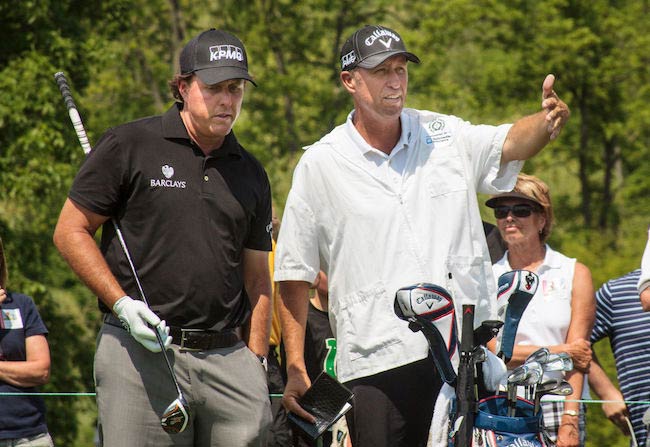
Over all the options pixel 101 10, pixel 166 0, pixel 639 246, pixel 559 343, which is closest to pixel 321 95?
pixel 166 0

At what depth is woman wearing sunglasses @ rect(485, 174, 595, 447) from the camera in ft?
20.4

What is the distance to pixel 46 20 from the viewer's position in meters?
16.0

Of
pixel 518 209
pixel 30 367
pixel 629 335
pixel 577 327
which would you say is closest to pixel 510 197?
pixel 518 209

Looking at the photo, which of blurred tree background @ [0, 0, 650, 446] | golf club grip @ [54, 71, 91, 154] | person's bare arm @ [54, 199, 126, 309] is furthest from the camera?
blurred tree background @ [0, 0, 650, 446]

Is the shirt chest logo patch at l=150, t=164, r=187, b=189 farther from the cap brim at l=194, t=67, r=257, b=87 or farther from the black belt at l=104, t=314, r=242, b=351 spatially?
the black belt at l=104, t=314, r=242, b=351

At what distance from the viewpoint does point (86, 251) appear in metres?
4.45

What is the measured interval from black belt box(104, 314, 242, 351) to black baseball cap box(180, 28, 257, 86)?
39.7 inches

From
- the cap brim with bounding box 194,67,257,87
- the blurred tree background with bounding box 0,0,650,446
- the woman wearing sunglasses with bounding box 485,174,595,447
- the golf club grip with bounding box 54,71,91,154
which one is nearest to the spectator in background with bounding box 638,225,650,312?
the woman wearing sunglasses with bounding box 485,174,595,447

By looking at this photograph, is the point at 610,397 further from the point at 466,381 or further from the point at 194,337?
the point at 194,337

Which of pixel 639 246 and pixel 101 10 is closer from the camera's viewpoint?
pixel 101 10

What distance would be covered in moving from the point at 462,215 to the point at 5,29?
13.2 metres

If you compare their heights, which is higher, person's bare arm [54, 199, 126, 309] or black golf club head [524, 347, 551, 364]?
person's bare arm [54, 199, 126, 309]

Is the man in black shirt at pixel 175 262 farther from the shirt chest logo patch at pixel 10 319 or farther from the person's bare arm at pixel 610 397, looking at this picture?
the person's bare arm at pixel 610 397

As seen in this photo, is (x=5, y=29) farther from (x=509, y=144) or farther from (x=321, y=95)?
(x=509, y=144)
